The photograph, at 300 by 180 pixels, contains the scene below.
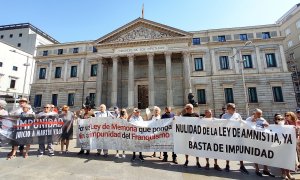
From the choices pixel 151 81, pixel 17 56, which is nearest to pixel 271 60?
pixel 151 81

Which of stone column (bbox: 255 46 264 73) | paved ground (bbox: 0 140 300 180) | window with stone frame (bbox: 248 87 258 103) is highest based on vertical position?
stone column (bbox: 255 46 264 73)

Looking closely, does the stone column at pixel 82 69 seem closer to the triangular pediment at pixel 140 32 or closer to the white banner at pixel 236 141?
the triangular pediment at pixel 140 32

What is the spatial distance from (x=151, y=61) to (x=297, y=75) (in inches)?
1129

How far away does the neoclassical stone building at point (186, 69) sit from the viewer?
2625cm

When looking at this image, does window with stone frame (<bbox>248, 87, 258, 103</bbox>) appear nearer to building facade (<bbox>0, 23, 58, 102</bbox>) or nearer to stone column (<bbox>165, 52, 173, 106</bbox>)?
stone column (<bbox>165, 52, 173, 106</bbox>)

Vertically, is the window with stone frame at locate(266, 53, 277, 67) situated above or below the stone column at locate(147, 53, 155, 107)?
above

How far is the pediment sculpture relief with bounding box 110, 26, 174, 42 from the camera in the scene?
90.2ft

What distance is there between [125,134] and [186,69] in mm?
20023

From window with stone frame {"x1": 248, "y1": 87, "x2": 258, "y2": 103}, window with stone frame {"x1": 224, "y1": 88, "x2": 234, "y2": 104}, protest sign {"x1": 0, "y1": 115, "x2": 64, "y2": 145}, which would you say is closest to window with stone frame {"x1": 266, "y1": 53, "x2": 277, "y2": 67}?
window with stone frame {"x1": 248, "y1": 87, "x2": 258, "y2": 103}

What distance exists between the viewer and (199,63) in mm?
29047

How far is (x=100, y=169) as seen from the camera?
5.37m

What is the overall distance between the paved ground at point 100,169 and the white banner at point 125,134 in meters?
0.53

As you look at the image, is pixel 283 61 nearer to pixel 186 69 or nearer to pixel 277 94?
pixel 277 94

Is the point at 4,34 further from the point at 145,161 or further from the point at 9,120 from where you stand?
the point at 145,161
